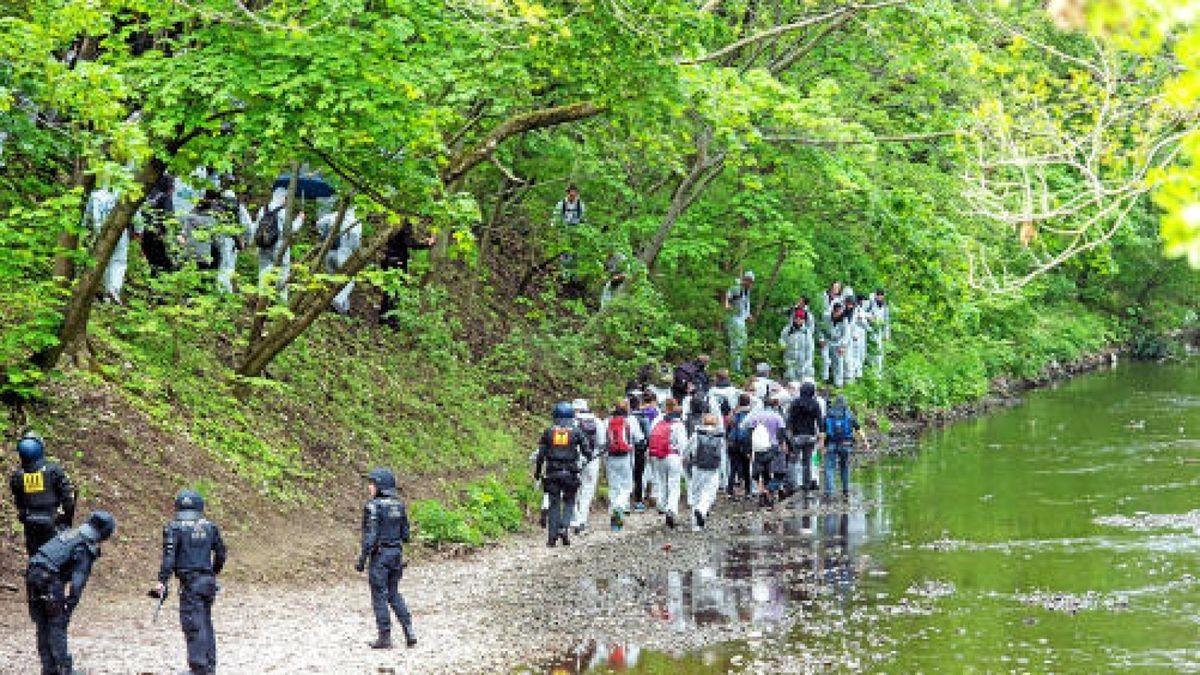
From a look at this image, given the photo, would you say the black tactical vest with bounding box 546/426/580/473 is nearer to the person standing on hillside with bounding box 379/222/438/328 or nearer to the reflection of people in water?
the reflection of people in water

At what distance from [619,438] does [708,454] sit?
4.02 ft

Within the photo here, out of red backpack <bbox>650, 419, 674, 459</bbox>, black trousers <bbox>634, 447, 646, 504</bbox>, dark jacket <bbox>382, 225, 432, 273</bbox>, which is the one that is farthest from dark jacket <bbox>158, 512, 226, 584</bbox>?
dark jacket <bbox>382, 225, 432, 273</bbox>

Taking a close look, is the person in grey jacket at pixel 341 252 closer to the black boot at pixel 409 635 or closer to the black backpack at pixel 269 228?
the black backpack at pixel 269 228

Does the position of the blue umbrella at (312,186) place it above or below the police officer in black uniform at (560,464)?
above

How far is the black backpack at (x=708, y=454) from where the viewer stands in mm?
19438

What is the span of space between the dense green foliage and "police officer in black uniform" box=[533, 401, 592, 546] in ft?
3.02

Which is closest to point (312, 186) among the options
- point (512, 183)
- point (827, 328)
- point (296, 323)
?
point (296, 323)

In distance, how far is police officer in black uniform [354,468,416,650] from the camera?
12.1m

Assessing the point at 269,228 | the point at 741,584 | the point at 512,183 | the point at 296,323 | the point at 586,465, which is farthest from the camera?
the point at 512,183

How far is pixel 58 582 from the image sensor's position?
10625 mm

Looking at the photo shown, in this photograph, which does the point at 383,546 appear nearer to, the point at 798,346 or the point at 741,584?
the point at 741,584

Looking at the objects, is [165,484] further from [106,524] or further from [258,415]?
[106,524]

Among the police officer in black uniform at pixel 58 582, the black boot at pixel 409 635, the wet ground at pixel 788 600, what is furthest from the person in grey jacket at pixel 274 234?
the police officer in black uniform at pixel 58 582

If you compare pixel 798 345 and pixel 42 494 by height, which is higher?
pixel 798 345
